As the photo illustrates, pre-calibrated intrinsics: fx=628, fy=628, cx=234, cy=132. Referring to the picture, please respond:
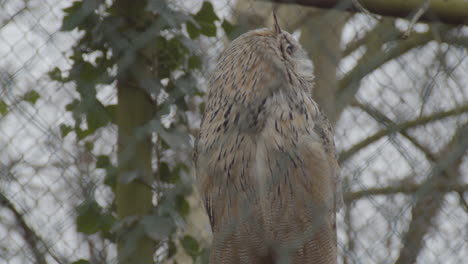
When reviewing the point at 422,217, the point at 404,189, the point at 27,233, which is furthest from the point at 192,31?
the point at 422,217

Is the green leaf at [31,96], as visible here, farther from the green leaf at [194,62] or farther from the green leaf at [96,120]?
the green leaf at [194,62]

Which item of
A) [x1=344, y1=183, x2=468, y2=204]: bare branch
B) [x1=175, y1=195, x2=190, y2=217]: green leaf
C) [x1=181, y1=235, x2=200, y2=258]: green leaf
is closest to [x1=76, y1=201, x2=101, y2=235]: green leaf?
[x1=175, y1=195, x2=190, y2=217]: green leaf

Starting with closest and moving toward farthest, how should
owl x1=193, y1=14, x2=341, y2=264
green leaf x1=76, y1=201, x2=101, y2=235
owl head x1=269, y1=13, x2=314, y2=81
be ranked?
green leaf x1=76, y1=201, x2=101, y2=235, owl x1=193, y1=14, x2=341, y2=264, owl head x1=269, y1=13, x2=314, y2=81

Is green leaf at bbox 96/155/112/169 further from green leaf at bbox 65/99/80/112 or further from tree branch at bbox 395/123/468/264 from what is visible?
tree branch at bbox 395/123/468/264

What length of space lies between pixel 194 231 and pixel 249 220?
0.60 meters

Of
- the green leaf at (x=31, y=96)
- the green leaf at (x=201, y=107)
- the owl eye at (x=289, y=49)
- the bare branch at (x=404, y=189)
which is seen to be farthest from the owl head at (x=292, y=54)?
the green leaf at (x=31, y=96)

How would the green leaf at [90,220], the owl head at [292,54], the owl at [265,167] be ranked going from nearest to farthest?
the green leaf at [90,220], the owl at [265,167], the owl head at [292,54]

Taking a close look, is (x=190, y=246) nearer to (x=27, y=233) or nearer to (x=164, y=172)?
(x=164, y=172)

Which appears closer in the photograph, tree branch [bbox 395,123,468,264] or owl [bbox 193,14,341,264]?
owl [bbox 193,14,341,264]

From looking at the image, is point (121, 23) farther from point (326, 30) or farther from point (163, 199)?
point (326, 30)

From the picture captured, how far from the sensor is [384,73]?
230cm

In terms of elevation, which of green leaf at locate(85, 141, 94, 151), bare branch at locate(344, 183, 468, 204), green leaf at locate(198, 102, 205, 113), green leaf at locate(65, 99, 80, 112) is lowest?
bare branch at locate(344, 183, 468, 204)

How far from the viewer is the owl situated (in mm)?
1729

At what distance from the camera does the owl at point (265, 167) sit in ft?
5.67
